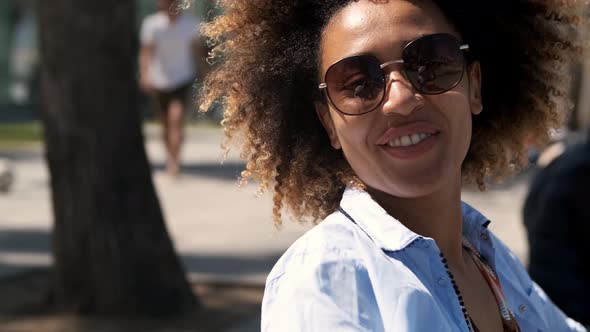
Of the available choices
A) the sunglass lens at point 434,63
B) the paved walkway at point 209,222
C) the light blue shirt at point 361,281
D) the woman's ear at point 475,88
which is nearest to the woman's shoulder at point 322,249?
the light blue shirt at point 361,281

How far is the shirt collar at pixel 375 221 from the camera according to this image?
1.90 m

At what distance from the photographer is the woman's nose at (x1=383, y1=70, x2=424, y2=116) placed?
78.5 inches

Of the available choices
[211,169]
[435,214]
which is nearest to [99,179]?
[435,214]

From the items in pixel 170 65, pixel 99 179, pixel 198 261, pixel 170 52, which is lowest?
pixel 198 261

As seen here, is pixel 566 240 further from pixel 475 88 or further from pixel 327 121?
pixel 327 121

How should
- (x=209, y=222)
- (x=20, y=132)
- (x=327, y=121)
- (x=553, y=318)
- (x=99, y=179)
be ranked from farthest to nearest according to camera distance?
(x=20, y=132) → (x=209, y=222) → (x=99, y=179) → (x=553, y=318) → (x=327, y=121)

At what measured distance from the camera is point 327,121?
2.24 m

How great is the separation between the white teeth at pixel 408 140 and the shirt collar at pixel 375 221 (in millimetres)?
108

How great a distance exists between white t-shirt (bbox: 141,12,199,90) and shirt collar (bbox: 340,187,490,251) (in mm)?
9622

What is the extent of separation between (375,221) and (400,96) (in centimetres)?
23

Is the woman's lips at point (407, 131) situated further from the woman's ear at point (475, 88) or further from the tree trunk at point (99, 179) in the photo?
the tree trunk at point (99, 179)

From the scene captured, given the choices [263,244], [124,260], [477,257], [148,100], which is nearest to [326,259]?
[477,257]

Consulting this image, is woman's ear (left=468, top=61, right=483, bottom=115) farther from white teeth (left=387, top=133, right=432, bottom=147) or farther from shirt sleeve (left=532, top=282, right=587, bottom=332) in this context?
shirt sleeve (left=532, top=282, right=587, bottom=332)

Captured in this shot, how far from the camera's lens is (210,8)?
2.47m
